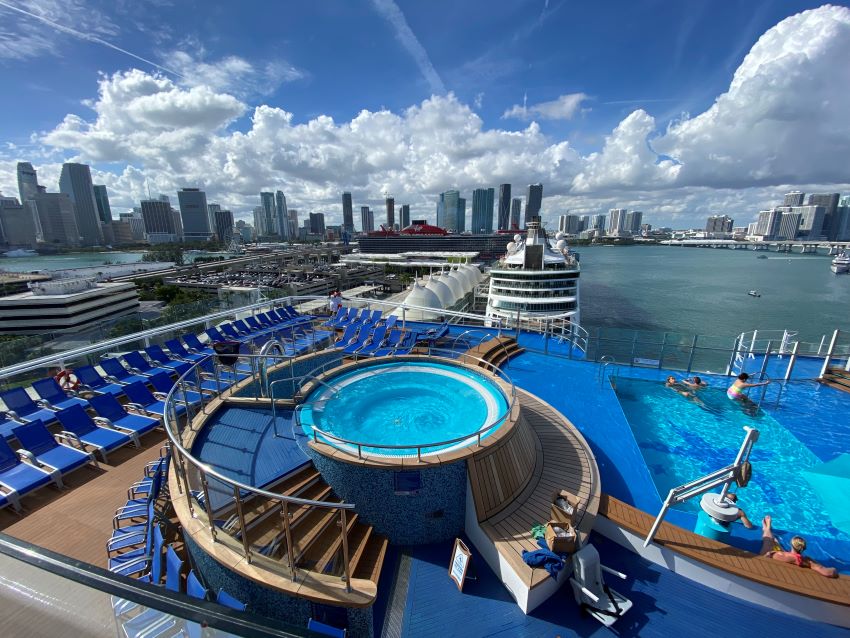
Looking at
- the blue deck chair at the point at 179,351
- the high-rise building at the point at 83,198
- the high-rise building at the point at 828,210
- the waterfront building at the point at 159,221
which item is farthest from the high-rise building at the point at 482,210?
the blue deck chair at the point at 179,351

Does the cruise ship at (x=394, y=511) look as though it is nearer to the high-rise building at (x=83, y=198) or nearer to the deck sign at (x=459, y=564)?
the deck sign at (x=459, y=564)

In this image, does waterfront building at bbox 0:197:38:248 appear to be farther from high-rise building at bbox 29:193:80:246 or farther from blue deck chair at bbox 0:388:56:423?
blue deck chair at bbox 0:388:56:423

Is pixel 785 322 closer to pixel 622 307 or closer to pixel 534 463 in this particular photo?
pixel 622 307

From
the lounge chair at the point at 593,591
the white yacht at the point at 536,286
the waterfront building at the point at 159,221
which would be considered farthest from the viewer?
the waterfront building at the point at 159,221

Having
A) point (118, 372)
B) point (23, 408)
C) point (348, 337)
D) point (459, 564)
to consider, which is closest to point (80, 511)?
point (23, 408)

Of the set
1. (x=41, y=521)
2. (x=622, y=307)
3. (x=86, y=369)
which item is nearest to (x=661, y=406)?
(x=41, y=521)
